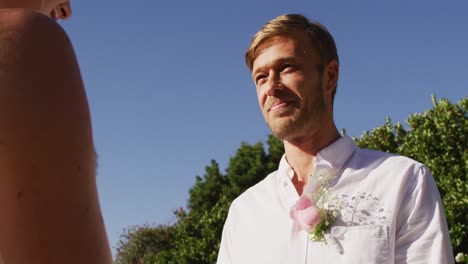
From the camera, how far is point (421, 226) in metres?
2.87

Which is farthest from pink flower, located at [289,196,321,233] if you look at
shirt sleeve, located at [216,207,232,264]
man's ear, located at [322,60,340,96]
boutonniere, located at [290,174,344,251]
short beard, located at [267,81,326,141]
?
man's ear, located at [322,60,340,96]

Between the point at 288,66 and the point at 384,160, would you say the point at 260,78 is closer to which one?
the point at 288,66

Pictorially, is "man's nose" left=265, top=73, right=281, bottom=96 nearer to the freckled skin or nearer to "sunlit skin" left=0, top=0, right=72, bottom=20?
"sunlit skin" left=0, top=0, right=72, bottom=20

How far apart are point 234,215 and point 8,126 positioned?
9.39 feet

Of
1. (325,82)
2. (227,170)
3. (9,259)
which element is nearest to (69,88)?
(9,259)

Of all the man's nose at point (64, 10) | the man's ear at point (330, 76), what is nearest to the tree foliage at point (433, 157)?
the man's ear at point (330, 76)

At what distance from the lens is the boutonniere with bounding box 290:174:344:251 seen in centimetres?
307

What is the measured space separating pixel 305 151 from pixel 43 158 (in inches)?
109

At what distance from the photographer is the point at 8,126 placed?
86cm

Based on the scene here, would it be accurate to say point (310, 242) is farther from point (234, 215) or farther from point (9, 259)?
point (9, 259)

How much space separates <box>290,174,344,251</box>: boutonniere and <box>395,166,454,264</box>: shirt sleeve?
369mm

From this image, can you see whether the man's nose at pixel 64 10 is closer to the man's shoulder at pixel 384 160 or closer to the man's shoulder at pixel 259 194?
the man's shoulder at pixel 384 160

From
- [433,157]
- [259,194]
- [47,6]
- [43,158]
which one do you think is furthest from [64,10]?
[433,157]

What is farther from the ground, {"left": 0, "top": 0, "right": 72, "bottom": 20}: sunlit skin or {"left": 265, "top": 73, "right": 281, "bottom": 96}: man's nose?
{"left": 265, "top": 73, "right": 281, "bottom": 96}: man's nose
